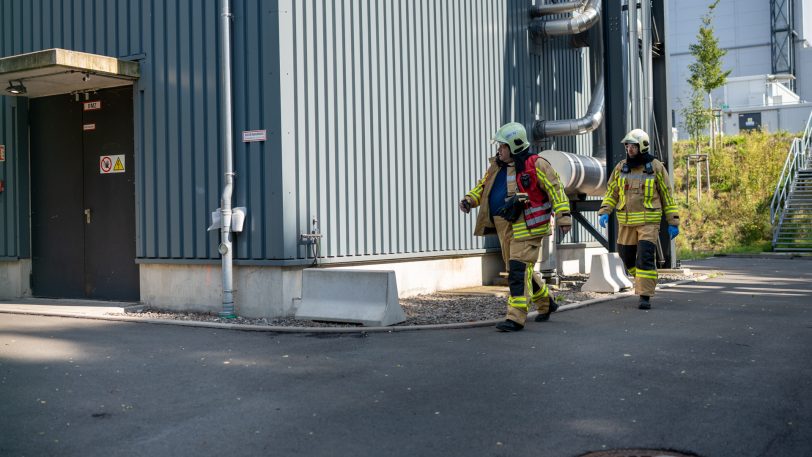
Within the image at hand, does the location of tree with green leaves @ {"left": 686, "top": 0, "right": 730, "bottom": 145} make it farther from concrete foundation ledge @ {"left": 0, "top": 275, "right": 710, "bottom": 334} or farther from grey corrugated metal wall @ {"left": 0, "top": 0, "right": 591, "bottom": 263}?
concrete foundation ledge @ {"left": 0, "top": 275, "right": 710, "bottom": 334}

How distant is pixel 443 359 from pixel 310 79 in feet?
15.8

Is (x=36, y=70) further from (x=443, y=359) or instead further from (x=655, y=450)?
(x=655, y=450)

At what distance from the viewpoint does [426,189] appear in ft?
41.5

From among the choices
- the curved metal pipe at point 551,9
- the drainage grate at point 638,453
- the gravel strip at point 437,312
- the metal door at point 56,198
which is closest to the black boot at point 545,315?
the gravel strip at point 437,312

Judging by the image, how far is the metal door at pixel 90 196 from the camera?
37.5 ft

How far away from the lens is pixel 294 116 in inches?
395

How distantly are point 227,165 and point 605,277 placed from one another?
19.4ft

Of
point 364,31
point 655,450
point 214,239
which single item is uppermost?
point 364,31

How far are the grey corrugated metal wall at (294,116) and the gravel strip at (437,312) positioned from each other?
75 cm

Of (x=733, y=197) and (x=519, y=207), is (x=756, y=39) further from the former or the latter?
(x=519, y=207)

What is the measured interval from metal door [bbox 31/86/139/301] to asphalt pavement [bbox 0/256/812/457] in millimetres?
2621

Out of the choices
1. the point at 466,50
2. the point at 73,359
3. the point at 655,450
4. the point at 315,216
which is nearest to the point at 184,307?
the point at 315,216

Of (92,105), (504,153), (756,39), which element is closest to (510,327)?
(504,153)

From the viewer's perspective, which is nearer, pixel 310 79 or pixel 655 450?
pixel 655 450
